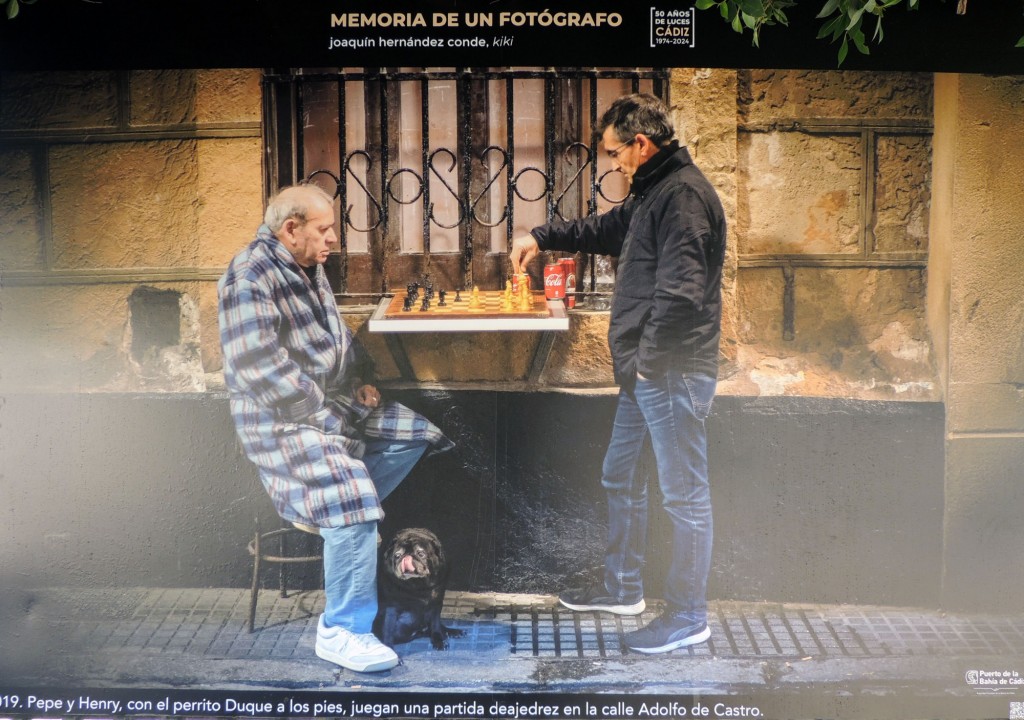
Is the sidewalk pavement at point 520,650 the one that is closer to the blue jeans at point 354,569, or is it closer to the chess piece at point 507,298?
the blue jeans at point 354,569

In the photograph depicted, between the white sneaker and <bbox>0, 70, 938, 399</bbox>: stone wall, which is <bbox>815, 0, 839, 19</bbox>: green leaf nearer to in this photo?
<bbox>0, 70, 938, 399</bbox>: stone wall

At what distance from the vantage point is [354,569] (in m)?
4.06

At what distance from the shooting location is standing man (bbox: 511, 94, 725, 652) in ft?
12.9

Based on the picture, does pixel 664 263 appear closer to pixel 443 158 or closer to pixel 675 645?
pixel 443 158

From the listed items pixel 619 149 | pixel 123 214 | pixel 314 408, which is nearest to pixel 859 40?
pixel 619 149

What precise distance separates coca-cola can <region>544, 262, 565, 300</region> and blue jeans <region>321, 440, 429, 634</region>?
3.34ft

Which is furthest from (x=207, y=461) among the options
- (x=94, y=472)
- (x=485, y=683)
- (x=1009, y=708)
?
(x=1009, y=708)

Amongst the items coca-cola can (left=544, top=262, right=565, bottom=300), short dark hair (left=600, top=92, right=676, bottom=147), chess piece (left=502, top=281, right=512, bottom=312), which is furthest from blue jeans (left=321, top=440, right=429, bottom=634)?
short dark hair (left=600, top=92, right=676, bottom=147)

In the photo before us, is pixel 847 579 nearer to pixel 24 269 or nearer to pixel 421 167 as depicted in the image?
pixel 421 167

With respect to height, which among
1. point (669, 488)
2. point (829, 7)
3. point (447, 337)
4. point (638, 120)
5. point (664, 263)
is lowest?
point (669, 488)

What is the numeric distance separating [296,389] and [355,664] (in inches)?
48.1

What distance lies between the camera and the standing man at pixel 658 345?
3.93 m

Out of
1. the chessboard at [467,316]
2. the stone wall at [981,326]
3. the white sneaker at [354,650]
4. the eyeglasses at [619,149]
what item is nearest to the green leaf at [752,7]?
the eyeglasses at [619,149]

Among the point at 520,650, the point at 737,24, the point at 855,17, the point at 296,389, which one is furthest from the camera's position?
the point at 520,650
